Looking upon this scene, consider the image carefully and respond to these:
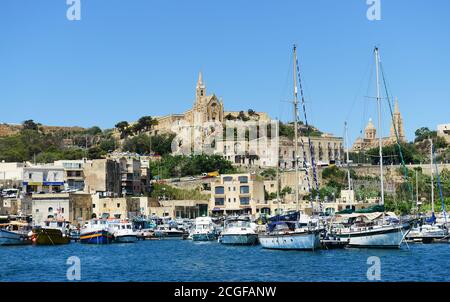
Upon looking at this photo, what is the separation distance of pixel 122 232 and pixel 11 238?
835cm

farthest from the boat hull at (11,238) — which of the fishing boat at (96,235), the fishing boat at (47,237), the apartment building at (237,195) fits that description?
the apartment building at (237,195)

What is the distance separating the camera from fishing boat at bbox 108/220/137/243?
191 feet

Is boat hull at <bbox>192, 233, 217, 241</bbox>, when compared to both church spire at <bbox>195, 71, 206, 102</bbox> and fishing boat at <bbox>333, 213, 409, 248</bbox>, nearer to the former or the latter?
fishing boat at <bbox>333, 213, 409, 248</bbox>

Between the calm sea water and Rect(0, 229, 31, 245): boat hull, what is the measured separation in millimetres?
7250

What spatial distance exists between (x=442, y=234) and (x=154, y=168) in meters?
67.6

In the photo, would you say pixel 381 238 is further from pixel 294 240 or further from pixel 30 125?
pixel 30 125

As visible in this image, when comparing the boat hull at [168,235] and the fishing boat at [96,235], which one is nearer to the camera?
the fishing boat at [96,235]

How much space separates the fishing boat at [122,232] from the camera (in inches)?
2291

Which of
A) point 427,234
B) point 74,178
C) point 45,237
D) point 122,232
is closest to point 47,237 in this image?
point 45,237

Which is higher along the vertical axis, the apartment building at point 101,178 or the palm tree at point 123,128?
the palm tree at point 123,128

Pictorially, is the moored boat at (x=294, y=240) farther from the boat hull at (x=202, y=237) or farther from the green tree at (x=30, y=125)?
the green tree at (x=30, y=125)

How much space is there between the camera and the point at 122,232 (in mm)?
58438

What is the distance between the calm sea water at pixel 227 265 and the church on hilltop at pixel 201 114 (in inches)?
4120
